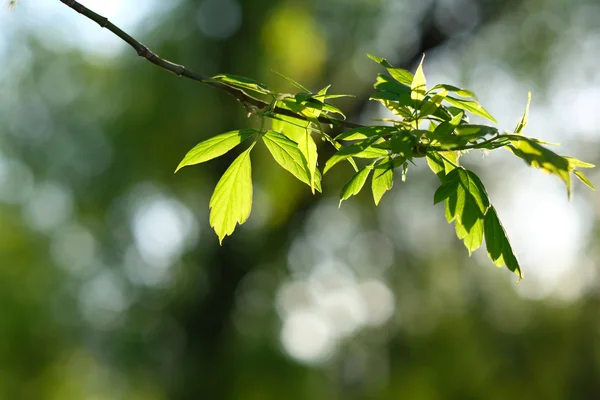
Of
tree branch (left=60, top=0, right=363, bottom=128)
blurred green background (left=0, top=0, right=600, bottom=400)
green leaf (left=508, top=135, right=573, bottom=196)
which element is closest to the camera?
green leaf (left=508, top=135, right=573, bottom=196)

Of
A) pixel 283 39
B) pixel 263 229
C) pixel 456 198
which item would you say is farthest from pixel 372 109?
pixel 456 198

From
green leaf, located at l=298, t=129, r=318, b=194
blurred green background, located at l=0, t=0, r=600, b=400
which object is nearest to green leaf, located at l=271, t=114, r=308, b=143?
green leaf, located at l=298, t=129, r=318, b=194

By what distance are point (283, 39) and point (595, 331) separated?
2.84 m

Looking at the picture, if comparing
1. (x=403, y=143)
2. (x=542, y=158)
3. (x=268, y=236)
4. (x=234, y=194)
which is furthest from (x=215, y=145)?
(x=268, y=236)

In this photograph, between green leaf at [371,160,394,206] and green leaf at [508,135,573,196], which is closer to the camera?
green leaf at [508,135,573,196]

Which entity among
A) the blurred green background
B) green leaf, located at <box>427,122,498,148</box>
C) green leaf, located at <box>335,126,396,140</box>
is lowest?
green leaf, located at <box>427,122,498,148</box>

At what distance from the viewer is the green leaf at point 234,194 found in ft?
2.22

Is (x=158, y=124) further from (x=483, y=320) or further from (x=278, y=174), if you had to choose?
(x=483, y=320)

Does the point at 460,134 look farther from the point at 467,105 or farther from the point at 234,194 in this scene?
the point at 234,194

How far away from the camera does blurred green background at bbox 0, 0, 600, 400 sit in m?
4.64

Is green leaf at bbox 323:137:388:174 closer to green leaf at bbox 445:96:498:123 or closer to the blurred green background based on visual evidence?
green leaf at bbox 445:96:498:123

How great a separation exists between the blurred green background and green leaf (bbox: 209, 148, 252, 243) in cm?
367

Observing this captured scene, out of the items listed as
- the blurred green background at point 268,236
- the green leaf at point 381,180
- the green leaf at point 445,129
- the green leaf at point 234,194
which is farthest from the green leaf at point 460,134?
the blurred green background at point 268,236

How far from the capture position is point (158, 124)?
470 centimetres
